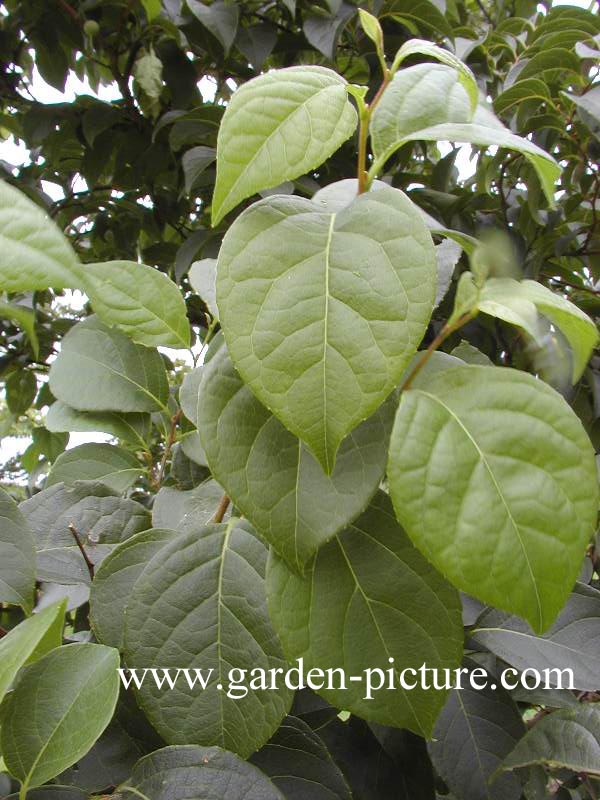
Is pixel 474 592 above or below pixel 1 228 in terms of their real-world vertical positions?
below

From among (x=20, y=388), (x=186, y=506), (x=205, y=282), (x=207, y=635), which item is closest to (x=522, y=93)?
(x=205, y=282)

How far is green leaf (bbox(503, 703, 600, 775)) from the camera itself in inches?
19.6

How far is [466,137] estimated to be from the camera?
37 cm

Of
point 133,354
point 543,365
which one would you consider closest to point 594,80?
point 543,365

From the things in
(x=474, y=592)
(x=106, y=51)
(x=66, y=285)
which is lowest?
(x=474, y=592)

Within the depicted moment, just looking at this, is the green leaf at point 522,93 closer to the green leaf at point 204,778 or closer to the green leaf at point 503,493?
the green leaf at point 503,493

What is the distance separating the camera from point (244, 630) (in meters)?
0.42

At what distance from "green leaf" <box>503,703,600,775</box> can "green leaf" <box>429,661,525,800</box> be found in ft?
0.08

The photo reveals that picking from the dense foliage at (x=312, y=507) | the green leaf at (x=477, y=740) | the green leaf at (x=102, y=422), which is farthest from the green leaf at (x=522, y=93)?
the green leaf at (x=477, y=740)

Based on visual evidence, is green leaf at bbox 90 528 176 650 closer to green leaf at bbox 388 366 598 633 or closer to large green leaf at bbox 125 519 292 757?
large green leaf at bbox 125 519 292 757

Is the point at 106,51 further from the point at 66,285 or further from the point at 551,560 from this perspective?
the point at 551,560

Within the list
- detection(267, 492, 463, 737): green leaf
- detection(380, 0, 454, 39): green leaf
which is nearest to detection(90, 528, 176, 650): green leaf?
detection(267, 492, 463, 737): green leaf

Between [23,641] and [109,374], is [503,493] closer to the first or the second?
[23,641]

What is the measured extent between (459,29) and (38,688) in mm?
1349
